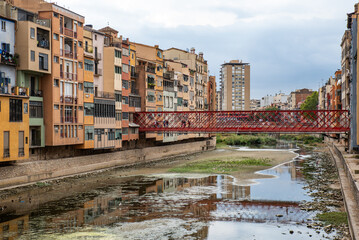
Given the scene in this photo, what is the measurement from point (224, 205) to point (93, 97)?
23.7 m

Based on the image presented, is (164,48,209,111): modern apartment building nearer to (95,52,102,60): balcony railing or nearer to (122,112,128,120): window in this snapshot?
(122,112,128,120): window

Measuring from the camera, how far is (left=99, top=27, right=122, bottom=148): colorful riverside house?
5453cm

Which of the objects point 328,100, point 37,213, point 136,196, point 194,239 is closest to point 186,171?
point 136,196

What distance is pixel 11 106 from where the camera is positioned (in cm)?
3709

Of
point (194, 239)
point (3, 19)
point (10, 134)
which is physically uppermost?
point (3, 19)

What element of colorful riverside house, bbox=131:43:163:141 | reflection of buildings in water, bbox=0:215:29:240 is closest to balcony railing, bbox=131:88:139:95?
colorful riverside house, bbox=131:43:163:141

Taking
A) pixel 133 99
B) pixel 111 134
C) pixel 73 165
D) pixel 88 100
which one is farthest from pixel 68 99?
pixel 133 99

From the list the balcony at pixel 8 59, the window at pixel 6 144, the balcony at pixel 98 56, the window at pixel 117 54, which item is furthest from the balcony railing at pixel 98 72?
the window at pixel 6 144

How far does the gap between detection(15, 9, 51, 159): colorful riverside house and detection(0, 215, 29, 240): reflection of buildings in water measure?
48.6 feet

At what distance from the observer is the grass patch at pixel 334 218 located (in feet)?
87.5

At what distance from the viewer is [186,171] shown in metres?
53.1

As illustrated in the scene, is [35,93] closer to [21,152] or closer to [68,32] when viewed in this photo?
[21,152]

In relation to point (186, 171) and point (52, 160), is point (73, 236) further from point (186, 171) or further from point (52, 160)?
point (186, 171)

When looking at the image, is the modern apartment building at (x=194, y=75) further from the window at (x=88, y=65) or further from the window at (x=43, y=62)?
the window at (x=43, y=62)
